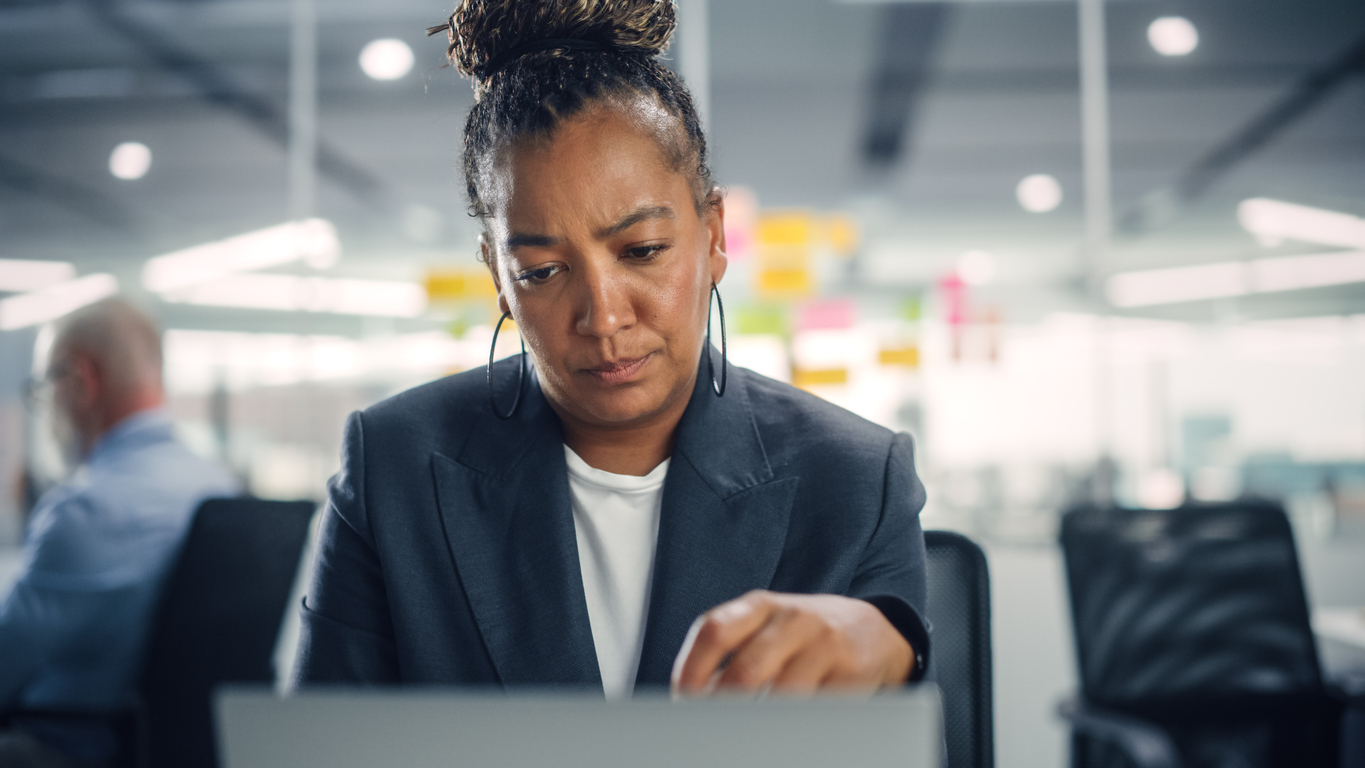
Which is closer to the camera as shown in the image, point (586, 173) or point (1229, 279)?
point (586, 173)

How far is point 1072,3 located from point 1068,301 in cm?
106

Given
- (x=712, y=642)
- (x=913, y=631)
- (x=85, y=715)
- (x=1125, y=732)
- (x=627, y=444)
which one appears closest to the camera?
(x=712, y=642)

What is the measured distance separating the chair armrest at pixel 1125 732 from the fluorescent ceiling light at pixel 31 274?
370 cm

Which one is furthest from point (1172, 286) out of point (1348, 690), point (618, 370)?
point (618, 370)

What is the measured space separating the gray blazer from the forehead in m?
0.30

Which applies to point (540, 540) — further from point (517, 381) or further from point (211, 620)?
point (211, 620)

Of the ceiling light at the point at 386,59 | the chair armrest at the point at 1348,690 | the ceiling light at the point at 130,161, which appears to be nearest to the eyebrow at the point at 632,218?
the chair armrest at the point at 1348,690

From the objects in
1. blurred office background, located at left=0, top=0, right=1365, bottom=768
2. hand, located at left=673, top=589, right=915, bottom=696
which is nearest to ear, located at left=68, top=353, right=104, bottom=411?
blurred office background, located at left=0, top=0, right=1365, bottom=768

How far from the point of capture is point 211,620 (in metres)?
1.80

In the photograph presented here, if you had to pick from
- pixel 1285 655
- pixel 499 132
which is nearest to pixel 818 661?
Result: pixel 499 132

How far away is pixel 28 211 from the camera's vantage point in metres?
3.51

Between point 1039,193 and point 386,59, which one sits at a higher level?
point 386,59

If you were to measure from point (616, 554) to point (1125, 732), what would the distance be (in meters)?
1.02

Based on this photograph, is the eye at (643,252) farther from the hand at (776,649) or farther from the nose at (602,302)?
the hand at (776,649)
